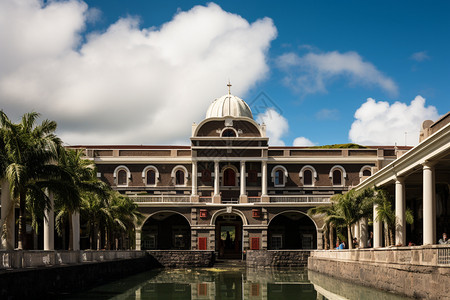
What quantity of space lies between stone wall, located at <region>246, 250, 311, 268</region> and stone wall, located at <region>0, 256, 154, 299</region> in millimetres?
13076

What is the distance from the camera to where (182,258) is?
44.2 meters

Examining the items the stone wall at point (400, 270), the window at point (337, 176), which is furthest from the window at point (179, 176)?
the stone wall at point (400, 270)

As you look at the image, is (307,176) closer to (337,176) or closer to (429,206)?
(337,176)

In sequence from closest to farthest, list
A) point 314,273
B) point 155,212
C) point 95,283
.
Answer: point 95,283 → point 314,273 → point 155,212

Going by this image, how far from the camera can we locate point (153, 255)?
44.7m

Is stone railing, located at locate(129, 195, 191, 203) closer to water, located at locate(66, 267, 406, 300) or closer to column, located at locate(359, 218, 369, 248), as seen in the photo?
water, located at locate(66, 267, 406, 300)

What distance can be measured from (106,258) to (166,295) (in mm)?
8088

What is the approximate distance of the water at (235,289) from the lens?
75.5ft

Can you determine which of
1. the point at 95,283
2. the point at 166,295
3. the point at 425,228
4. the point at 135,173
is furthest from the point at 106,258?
the point at 135,173

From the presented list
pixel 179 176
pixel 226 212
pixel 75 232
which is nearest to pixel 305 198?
pixel 226 212

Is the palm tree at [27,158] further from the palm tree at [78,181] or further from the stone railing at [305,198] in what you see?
the stone railing at [305,198]

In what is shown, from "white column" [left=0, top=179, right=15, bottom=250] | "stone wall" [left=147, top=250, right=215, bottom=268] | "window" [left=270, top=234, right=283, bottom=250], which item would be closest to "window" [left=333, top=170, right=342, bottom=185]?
"window" [left=270, top=234, right=283, bottom=250]

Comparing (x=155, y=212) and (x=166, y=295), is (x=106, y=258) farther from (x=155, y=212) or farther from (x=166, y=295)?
(x=155, y=212)

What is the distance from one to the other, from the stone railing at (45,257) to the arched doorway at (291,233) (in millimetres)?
22815
